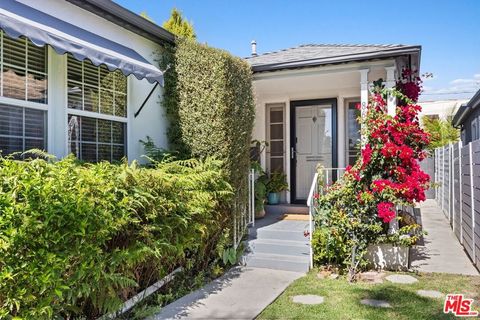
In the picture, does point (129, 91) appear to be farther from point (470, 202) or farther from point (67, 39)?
point (470, 202)

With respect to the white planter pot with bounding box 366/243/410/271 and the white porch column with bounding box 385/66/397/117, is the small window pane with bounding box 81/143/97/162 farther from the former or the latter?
the white porch column with bounding box 385/66/397/117

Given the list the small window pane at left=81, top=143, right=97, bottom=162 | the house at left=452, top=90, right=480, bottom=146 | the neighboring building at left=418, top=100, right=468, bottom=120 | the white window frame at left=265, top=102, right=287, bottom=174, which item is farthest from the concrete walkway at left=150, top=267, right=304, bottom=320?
the neighboring building at left=418, top=100, right=468, bottom=120

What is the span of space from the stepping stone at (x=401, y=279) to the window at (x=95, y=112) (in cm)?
466

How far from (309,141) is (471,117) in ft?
32.6


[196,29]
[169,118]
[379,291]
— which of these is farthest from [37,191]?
[196,29]

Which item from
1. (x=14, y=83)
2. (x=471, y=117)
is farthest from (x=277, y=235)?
(x=471, y=117)

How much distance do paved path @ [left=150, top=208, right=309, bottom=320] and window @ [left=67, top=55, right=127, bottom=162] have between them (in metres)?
2.56

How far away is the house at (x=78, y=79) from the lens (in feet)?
14.6

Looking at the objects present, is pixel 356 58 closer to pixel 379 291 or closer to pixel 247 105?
pixel 247 105

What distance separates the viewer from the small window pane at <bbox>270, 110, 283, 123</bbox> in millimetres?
10016

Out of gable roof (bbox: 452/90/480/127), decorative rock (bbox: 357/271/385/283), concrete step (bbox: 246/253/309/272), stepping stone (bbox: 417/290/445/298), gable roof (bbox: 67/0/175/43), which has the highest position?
gable roof (bbox: 67/0/175/43)

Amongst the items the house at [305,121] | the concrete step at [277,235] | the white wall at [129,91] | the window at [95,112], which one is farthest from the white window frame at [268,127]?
the window at [95,112]

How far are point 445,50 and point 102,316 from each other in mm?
20284

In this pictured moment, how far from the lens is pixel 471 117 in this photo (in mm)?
15711
